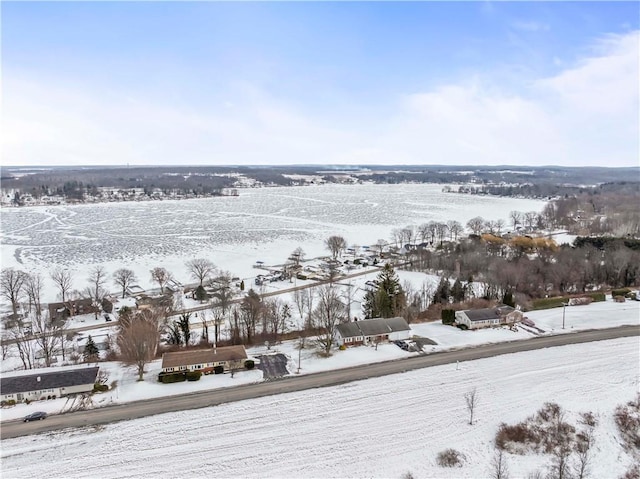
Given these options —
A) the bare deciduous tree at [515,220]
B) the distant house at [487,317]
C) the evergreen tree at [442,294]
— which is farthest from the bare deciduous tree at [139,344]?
the bare deciduous tree at [515,220]

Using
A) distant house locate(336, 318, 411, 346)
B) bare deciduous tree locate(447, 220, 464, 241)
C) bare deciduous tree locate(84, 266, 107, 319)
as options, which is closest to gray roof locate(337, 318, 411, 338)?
distant house locate(336, 318, 411, 346)

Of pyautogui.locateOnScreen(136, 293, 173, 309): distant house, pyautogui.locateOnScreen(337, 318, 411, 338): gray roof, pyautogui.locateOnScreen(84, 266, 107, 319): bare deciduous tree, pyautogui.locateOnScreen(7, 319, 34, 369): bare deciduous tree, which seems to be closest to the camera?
pyautogui.locateOnScreen(7, 319, 34, 369): bare deciduous tree

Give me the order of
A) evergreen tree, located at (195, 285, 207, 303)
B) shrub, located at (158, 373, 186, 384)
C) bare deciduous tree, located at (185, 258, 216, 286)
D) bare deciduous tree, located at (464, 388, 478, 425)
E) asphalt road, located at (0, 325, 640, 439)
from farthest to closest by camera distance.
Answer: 1. bare deciduous tree, located at (185, 258, 216, 286)
2. evergreen tree, located at (195, 285, 207, 303)
3. shrub, located at (158, 373, 186, 384)
4. bare deciduous tree, located at (464, 388, 478, 425)
5. asphalt road, located at (0, 325, 640, 439)

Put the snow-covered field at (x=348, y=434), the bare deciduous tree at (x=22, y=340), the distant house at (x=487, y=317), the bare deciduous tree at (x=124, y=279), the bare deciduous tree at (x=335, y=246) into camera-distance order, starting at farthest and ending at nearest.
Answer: the bare deciduous tree at (x=335, y=246) → the bare deciduous tree at (x=124, y=279) → the distant house at (x=487, y=317) → the bare deciduous tree at (x=22, y=340) → the snow-covered field at (x=348, y=434)

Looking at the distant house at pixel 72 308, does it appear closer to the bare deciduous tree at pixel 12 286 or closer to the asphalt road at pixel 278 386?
the bare deciduous tree at pixel 12 286

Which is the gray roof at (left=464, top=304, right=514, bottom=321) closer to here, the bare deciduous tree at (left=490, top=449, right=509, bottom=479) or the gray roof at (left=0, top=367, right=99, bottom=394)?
the bare deciduous tree at (left=490, top=449, right=509, bottom=479)

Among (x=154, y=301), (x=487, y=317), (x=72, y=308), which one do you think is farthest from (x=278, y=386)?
(x=72, y=308)

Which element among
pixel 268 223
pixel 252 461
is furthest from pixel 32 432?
pixel 268 223
